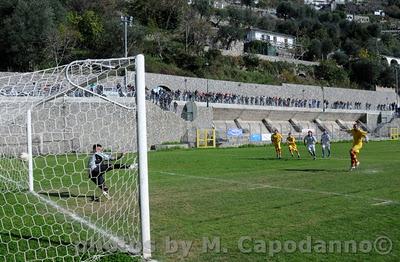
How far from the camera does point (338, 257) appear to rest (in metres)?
6.75

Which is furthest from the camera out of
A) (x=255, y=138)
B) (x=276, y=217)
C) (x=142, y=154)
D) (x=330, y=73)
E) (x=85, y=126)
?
(x=330, y=73)

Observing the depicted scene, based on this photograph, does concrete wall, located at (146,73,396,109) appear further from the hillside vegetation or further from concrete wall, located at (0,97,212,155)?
concrete wall, located at (0,97,212,155)

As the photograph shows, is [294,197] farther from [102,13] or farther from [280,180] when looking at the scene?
[102,13]

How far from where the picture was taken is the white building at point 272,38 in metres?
110

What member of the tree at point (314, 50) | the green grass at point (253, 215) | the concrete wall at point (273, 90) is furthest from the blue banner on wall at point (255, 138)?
the tree at point (314, 50)

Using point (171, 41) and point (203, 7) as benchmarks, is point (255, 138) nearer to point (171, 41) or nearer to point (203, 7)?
point (171, 41)

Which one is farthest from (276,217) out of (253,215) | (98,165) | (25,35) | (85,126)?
(25,35)

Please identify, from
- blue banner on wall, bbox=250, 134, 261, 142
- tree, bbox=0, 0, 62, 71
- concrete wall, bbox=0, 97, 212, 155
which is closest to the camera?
concrete wall, bbox=0, 97, 212, 155

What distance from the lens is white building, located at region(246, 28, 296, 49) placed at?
110m

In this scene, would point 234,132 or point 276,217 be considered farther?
point 234,132

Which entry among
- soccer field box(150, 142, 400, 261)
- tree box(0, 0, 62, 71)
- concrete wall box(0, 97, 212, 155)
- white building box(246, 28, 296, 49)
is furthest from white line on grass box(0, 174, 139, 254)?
white building box(246, 28, 296, 49)

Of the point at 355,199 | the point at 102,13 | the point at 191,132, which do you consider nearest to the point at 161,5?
the point at 102,13

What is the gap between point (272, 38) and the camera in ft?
385

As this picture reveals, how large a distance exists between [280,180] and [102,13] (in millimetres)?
61950
